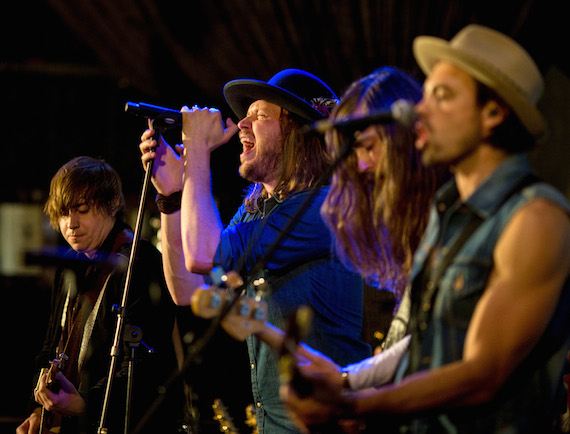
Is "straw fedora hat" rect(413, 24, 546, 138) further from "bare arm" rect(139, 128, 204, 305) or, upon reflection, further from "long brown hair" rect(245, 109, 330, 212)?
"bare arm" rect(139, 128, 204, 305)

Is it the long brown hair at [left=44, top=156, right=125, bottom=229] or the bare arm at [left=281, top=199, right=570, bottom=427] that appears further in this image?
the long brown hair at [left=44, top=156, right=125, bottom=229]

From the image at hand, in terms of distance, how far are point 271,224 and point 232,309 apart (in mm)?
801

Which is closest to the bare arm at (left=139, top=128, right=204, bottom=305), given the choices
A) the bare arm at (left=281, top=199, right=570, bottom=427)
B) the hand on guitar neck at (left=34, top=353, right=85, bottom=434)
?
the hand on guitar neck at (left=34, top=353, right=85, bottom=434)

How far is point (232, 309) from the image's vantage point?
183cm

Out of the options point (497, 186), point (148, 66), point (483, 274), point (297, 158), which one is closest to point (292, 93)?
point (297, 158)

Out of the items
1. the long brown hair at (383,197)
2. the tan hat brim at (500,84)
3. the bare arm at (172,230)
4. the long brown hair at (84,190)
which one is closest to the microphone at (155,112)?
the bare arm at (172,230)

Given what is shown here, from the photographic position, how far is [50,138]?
25.3ft

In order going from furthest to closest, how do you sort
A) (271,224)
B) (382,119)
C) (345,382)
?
(271,224) < (345,382) < (382,119)

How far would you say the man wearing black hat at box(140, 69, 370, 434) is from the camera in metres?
2.58

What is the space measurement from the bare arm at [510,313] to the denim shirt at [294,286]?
1042mm

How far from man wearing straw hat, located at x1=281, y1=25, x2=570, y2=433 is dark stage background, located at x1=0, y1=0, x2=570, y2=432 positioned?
5.07 feet

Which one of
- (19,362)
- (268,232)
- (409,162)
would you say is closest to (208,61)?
(268,232)

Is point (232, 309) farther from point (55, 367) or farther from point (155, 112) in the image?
point (55, 367)

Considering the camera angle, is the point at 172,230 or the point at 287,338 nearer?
the point at 287,338
